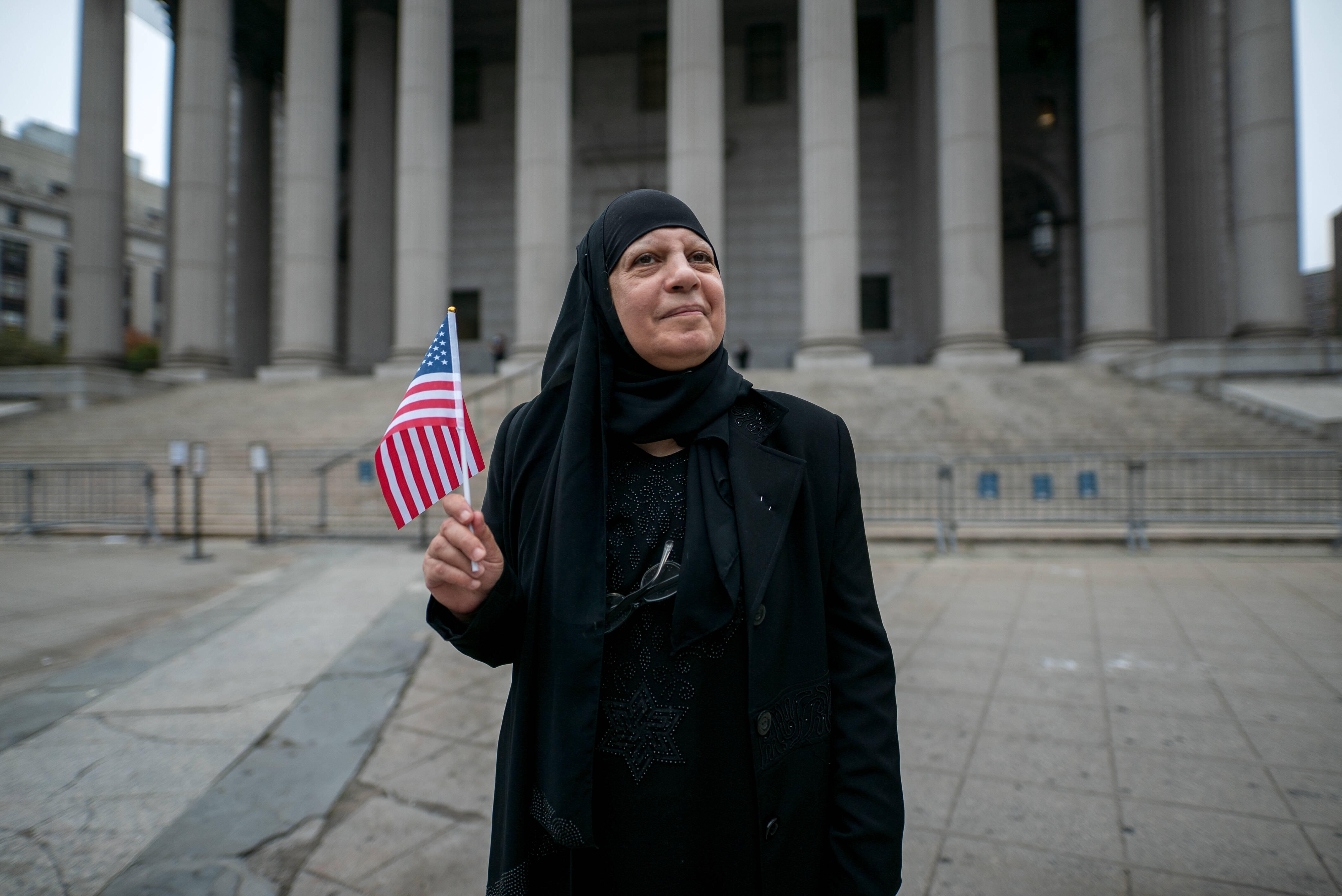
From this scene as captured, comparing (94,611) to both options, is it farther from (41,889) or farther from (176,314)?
(176,314)

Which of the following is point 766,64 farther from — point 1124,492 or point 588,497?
point 588,497

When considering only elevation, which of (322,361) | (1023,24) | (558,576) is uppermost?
(1023,24)

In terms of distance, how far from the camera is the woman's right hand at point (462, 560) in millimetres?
1384

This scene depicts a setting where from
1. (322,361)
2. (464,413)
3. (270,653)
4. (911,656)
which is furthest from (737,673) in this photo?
(322,361)

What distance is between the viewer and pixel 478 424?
48.1 ft

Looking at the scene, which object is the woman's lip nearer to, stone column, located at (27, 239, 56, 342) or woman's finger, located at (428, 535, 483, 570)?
woman's finger, located at (428, 535, 483, 570)


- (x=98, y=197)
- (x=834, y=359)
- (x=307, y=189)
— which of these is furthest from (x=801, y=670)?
(x=98, y=197)

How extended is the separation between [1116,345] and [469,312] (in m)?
23.8

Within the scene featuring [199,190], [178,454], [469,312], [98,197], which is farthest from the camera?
[469,312]

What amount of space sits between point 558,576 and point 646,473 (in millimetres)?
318

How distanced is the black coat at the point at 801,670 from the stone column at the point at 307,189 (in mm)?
23443

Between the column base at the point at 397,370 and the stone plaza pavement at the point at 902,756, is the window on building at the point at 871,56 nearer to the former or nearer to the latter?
the column base at the point at 397,370

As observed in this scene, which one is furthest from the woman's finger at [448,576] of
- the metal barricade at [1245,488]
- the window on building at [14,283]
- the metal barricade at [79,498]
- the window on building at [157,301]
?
the window on building at [157,301]

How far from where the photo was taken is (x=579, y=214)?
3002cm
